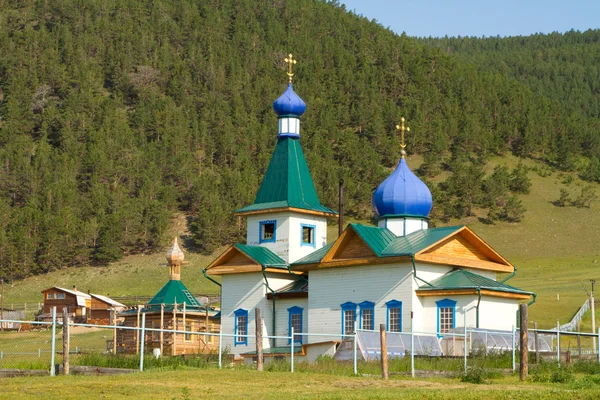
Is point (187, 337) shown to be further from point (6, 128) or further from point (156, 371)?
point (6, 128)

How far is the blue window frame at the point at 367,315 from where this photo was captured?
40062mm

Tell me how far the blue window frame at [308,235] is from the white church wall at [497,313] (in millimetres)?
9320

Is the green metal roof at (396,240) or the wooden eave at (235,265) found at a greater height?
the green metal roof at (396,240)

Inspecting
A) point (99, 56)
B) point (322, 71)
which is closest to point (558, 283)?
point (322, 71)

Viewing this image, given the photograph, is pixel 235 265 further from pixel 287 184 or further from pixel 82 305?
pixel 82 305

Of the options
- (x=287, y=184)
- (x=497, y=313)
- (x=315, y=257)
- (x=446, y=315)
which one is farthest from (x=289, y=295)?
(x=497, y=313)

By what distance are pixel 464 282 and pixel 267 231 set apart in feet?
33.8

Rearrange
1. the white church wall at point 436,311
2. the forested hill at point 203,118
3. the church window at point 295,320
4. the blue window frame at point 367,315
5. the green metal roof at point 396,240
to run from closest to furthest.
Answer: the white church wall at point 436,311 < the green metal roof at point 396,240 < the blue window frame at point 367,315 < the church window at point 295,320 < the forested hill at point 203,118

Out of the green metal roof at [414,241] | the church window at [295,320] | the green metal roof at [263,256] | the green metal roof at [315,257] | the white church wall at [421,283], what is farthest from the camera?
the green metal roof at [263,256]

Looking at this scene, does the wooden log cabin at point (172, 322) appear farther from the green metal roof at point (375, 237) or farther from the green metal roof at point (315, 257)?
the green metal roof at point (375, 237)

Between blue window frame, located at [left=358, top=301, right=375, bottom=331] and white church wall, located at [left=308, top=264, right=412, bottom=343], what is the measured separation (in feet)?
0.44

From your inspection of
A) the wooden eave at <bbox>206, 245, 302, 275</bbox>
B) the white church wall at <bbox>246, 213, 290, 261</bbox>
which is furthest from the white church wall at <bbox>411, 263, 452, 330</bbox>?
the white church wall at <bbox>246, 213, 290, 261</bbox>

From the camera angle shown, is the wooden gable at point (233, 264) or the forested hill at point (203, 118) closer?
the wooden gable at point (233, 264)

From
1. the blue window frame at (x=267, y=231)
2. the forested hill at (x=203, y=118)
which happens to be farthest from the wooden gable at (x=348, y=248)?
the forested hill at (x=203, y=118)
